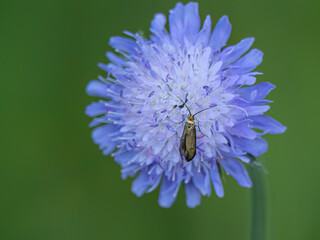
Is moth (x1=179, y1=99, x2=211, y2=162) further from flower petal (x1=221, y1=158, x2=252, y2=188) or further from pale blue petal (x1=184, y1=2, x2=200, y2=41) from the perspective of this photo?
pale blue petal (x1=184, y1=2, x2=200, y2=41)

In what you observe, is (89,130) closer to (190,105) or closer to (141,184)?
(141,184)

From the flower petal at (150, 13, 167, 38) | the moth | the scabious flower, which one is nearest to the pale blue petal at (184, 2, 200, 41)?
the scabious flower

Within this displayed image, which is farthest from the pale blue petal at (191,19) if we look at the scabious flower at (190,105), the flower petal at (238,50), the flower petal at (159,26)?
the flower petal at (238,50)

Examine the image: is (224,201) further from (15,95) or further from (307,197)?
(15,95)

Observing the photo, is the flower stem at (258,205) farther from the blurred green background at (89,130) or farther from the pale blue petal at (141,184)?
the blurred green background at (89,130)

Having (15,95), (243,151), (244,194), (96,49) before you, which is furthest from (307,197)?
(15,95)

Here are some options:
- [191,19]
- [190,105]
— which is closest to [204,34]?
[191,19]
